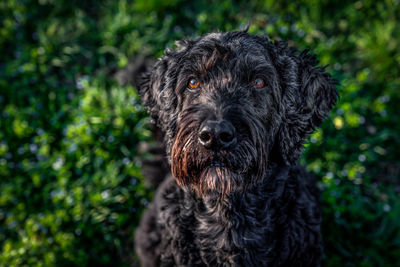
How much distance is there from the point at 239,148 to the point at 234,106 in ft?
0.95

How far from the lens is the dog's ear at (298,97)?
90.7 inches

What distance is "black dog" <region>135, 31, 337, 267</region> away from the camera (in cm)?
205

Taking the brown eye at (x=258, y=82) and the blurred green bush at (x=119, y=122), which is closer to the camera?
the brown eye at (x=258, y=82)

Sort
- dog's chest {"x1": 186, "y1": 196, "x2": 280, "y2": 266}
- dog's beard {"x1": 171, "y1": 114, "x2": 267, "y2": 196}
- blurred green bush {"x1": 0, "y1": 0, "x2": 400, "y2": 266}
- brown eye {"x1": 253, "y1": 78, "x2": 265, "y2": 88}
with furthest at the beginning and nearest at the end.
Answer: blurred green bush {"x1": 0, "y1": 0, "x2": 400, "y2": 266}
dog's chest {"x1": 186, "y1": 196, "x2": 280, "y2": 266}
brown eye {"x1": 253, "y1": 78, "x2": 265, "y2": 88}
dog's beard {"x1": 171, "y1": 114, "x2": 267, "y2": 196}

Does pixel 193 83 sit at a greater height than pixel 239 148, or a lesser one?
greater

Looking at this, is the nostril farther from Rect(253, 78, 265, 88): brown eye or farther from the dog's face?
Rect(253, 78, 265, 88): brown eye

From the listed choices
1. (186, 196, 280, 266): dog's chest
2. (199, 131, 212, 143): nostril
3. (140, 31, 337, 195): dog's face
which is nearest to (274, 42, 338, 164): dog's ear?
(140, 31, 337, 195): dog's face

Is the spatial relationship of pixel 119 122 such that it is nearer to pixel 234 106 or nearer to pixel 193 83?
pixel 193 83

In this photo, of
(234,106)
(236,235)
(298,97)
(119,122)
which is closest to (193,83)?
(234,106)

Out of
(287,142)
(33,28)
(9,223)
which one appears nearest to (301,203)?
(287,142)

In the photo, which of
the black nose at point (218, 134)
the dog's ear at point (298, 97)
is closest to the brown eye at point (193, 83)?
the black nose at point (218, 134)

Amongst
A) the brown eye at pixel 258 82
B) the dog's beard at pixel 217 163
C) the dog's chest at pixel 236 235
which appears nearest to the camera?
the dog's beard at pixel 217 163

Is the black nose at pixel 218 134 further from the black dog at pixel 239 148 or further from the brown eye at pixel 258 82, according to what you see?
the brown eye at pixel 258 82

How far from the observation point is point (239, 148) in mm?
1951
